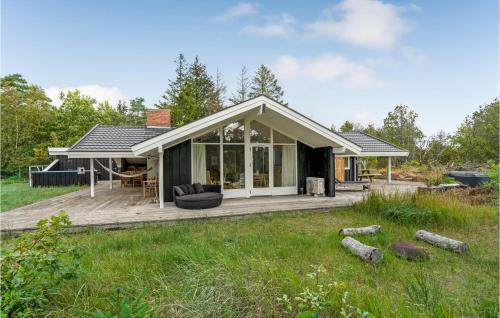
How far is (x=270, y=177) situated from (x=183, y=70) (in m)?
22.0

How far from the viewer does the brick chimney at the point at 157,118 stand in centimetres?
1187

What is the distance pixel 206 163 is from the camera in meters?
8.12

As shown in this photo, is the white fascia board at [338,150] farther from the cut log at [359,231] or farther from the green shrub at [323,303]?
the green shrub at [323,303]

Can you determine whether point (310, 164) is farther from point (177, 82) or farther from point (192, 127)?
point (177, 82)

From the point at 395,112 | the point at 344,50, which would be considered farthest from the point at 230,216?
the point at 395,112

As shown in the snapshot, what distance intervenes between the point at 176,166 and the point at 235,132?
220 cm

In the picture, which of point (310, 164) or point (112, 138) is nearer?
point (310, 164)

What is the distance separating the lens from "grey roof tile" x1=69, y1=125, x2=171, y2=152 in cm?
861

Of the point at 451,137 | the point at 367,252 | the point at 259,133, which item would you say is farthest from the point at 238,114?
the point at 451,137

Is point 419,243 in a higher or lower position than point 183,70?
lower

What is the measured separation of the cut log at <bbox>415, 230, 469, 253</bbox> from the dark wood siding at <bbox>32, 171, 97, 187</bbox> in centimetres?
1453

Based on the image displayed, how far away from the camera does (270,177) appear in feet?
28.8

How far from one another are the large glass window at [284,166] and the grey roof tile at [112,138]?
3.89 metres

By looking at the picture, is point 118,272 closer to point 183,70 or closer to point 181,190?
point 181,190
